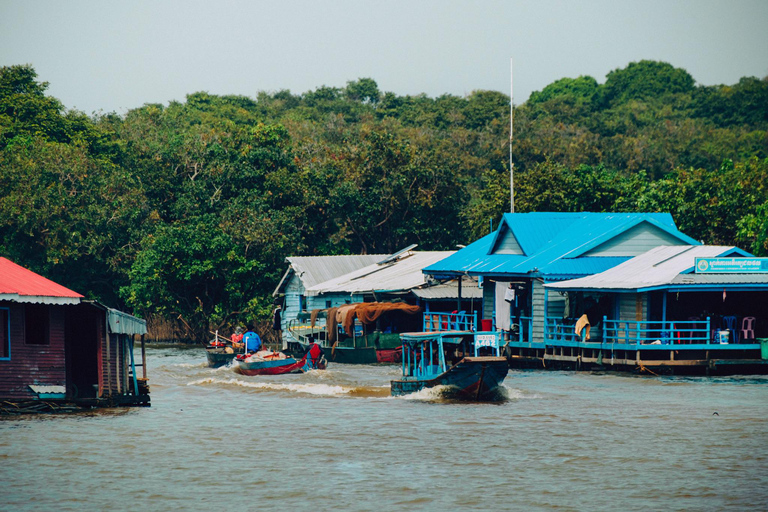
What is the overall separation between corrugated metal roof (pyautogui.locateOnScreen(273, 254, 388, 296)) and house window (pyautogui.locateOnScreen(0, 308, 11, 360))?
94.1 ft

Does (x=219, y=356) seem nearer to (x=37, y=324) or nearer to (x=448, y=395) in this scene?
(x=448, y=395)

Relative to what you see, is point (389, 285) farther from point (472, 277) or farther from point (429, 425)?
point (429, 425)

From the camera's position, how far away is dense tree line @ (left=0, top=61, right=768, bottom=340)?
5841 centimetres

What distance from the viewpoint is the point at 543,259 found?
41.1m

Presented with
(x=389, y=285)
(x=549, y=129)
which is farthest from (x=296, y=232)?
(x=549, y=129)

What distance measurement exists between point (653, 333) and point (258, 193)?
107 ft

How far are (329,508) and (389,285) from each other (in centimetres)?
2933

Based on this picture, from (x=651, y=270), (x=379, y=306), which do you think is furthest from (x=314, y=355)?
(x=651, y=270)

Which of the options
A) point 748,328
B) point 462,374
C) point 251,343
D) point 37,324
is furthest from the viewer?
point 251,343

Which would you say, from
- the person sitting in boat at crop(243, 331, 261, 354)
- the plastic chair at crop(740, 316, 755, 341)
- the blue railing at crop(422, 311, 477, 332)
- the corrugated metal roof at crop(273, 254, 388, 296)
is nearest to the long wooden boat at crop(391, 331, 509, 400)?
the person sitting in boat at crop(243, 331, 261, 354)

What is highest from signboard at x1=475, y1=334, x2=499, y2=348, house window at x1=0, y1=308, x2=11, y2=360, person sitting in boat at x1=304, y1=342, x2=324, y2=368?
house window at x1=0, y1=308, x2=11, y2=360

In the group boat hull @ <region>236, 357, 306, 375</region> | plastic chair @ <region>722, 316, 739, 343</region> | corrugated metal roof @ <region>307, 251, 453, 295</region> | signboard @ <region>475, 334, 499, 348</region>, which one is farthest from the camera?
corrugated metal roof @ <region>307, 251, 453, 295</region>

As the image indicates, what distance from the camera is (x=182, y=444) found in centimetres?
2325

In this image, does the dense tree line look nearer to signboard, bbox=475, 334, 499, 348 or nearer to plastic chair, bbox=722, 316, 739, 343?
plastic chair, bbox=722, 316, 739, 343
